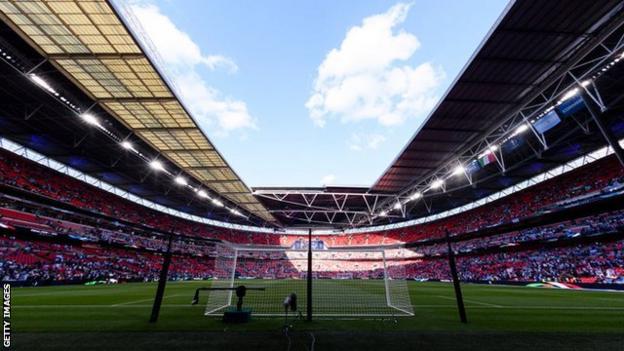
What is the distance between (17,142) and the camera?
76.7 ft

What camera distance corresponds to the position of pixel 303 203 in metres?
39.5

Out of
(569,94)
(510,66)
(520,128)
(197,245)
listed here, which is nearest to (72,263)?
(197,245)

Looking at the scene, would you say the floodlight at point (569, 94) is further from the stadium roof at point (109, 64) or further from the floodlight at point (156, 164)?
the floodlight at point (156, 164)

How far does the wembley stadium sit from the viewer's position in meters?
6.24

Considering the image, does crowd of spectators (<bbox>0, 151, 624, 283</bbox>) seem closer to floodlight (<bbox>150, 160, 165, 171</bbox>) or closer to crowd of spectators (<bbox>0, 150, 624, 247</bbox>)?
crowd of spectators (<bbox>0, 150, 624, 247</bbox>)

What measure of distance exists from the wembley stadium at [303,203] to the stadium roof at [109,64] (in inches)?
3.6

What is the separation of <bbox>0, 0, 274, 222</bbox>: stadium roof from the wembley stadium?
0.09 meters

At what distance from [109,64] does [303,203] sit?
29.2 meters

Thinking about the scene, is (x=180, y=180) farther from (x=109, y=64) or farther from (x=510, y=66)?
(x=510, y=66)

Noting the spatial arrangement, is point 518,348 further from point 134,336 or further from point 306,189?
point 306,189

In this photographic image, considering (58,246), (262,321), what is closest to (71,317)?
(262,321)

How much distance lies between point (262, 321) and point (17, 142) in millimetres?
29820

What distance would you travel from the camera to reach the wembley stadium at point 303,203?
20.5 feet

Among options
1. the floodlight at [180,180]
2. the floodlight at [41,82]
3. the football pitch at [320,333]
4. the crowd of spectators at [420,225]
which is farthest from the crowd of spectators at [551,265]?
the floodlight at [41,82]
